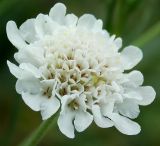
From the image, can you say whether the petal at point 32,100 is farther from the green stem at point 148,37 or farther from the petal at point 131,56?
the green stem at point 148,37

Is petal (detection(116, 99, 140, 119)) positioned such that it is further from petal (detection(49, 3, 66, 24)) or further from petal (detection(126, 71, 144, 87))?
petal (detection(49, 3, 66, 24))

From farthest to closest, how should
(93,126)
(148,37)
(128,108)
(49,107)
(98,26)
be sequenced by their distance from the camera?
(93,126), (148,37), (98,26), (128,108), (49,107)

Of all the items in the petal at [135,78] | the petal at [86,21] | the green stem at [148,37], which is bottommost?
the petal at [135,78]

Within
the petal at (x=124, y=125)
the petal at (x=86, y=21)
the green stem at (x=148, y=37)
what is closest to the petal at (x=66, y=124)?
the petal at (x=124, y=125)

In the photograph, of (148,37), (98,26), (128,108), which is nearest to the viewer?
(128,108)

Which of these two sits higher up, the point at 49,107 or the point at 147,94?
the point at 147,94

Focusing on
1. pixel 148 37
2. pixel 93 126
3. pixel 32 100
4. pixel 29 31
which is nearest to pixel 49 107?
pixel 32 100

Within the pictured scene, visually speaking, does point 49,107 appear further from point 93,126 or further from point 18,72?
point 93,126

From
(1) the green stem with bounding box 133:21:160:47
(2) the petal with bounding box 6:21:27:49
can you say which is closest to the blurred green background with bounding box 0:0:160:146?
(1) the green stem with bounding box 133:21:160:47
